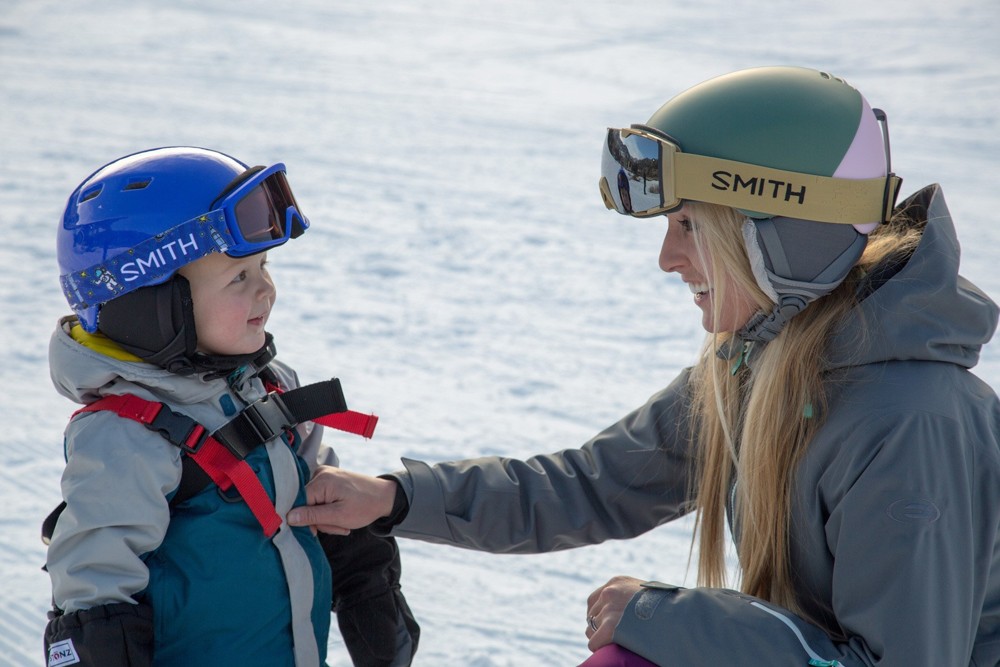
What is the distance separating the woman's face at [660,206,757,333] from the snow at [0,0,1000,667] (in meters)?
1.27

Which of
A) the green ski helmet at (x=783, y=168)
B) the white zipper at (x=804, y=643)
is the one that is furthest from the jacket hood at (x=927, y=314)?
the white zipper at (x=804, y=643)

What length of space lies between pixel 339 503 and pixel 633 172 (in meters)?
0.92

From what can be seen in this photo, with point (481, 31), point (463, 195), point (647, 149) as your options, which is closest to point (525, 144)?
point (463, 195)

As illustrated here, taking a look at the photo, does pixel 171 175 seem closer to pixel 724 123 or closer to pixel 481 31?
pixel 724 123

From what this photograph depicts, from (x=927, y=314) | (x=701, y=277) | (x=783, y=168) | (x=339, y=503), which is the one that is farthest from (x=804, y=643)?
(x=339, y=503)

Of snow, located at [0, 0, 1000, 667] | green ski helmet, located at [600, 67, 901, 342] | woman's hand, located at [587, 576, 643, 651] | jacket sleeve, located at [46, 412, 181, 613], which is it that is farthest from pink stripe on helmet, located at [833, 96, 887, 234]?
snow, located at [0, 0, 1000, 667]

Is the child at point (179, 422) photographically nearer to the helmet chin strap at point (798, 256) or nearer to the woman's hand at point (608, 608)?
the woman's hand at point (608, 608)

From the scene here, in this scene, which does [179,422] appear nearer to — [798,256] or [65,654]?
[65,654]

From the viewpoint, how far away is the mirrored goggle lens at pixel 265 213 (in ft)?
6.70

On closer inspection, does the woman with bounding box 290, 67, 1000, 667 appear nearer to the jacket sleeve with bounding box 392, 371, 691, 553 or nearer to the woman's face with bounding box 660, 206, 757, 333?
the woman's face with bounding box 660, 206, 757, 333

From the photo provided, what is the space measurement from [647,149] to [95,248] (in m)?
1.08

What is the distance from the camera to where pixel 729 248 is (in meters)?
2.05

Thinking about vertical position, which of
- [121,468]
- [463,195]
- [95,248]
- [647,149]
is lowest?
[463,195]

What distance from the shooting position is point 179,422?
1982mm
